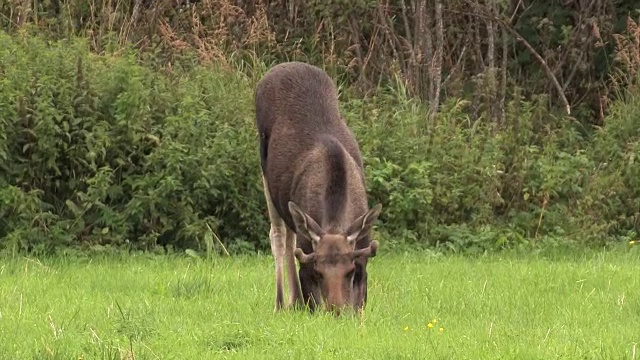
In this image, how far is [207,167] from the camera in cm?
1475

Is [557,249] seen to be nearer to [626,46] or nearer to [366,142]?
Answer: [366,142]

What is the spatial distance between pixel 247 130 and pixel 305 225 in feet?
16.9

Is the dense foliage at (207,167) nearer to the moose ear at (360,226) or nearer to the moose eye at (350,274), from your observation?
the moose ear at (360,226)

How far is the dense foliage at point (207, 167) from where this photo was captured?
575 inches

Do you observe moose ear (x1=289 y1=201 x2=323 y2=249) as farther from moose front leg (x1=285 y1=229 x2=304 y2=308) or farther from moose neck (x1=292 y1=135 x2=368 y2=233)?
moose front leg (x1=285 y1=229 x2=304 y2=308)

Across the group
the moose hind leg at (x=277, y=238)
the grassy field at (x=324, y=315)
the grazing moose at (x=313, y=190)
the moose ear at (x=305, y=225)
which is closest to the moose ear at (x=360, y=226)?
the grazing moose at (x=313, y=190)

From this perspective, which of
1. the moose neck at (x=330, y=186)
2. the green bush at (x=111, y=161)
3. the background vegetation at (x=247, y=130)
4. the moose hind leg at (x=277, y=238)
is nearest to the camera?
the moose neck at (x=330, y=186)

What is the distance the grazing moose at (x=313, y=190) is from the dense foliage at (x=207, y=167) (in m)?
2.33

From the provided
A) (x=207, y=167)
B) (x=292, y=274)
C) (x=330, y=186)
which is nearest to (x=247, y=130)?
(x=207, y=167)

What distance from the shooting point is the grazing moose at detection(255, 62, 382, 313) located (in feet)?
32.8

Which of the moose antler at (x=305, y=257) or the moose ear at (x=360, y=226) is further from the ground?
the moose ear at (x=360, y=226)

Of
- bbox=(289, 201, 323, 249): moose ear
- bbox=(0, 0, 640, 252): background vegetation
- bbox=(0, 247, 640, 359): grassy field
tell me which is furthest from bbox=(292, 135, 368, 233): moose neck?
bbox=(0, 0, 640, 252): background vegetation

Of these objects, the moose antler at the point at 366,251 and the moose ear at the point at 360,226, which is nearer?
the moose antler at the point at 366,251

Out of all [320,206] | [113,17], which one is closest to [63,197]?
[113,17]
